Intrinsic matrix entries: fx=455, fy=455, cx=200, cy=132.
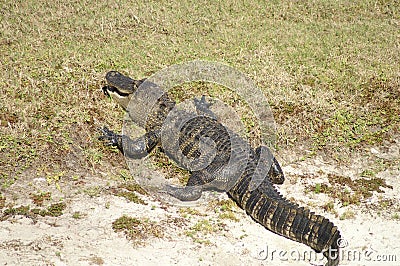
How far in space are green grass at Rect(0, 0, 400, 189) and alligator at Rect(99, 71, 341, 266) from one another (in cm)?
43

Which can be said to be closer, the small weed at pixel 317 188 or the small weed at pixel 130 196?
the small weed at pixel 130 196

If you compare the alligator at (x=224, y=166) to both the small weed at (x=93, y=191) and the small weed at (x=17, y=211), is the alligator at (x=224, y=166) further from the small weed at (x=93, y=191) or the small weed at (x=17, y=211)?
the small weed at (x=17, y=211)

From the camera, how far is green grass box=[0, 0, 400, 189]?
273 inches

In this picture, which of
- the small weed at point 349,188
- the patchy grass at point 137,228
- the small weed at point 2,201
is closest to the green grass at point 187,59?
the small weed at point 2,201

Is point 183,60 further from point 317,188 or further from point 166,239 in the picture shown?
point 166,239

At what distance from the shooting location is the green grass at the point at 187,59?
694 centimetres

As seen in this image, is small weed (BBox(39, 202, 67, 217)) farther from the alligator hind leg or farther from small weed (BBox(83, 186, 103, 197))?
the alligator hind leg

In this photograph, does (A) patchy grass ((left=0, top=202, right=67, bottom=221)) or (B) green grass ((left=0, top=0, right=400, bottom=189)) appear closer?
(A) patchy grass ((left=0, top=202, right=67, bottom=221))

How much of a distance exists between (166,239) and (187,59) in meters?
5.26

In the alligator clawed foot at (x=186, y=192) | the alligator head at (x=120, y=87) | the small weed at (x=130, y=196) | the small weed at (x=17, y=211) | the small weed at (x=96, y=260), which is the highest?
the alligator head at (x=120, y=87)

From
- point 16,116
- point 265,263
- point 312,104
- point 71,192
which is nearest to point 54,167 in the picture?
point 71,192

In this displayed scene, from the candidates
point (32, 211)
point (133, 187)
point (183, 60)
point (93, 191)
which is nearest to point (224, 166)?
point (133, 187)

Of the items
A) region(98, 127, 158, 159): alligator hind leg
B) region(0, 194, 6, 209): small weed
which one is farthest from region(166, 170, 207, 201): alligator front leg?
region(0, 194, 6, 209): small weed

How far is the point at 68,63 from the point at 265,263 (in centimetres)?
566
